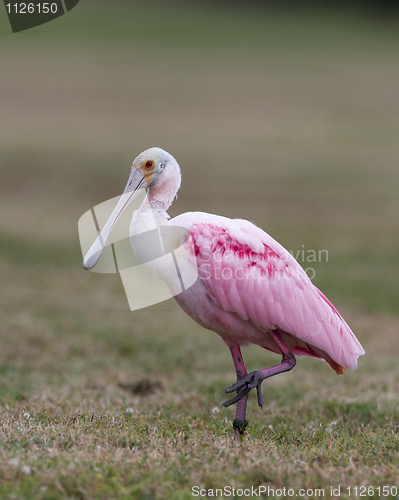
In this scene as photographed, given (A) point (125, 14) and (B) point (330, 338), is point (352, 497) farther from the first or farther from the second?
(A) point (125, 14)

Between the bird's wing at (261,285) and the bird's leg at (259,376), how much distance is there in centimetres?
15

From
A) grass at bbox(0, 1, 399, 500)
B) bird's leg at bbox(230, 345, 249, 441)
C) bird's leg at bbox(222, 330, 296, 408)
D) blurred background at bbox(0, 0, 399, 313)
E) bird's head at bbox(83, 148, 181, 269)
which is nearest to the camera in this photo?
grass at bbox(0, 1, 399, 500)

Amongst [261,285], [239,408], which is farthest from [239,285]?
[239,408]

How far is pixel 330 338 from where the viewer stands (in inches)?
193

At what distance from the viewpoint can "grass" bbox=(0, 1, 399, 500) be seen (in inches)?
142

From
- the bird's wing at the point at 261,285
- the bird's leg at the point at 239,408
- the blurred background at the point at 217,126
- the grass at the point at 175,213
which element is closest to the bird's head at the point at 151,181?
the bird's wing at the point at 261,285

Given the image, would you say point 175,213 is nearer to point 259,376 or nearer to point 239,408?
point 239,408

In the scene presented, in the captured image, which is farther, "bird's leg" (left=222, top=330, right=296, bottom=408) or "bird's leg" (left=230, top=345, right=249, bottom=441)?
"bird's leg" (left=230, top=345, right=249, bottom=441)

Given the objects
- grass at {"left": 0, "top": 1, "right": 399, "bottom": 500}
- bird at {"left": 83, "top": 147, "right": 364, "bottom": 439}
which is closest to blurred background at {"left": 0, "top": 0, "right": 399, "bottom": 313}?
grass at {"left": 0, "top": 1, "right": 399, "bottom": 500}

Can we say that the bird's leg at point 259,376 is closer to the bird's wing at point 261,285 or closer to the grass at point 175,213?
the bird's wing at point 261,285

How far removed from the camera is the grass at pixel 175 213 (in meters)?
3.61

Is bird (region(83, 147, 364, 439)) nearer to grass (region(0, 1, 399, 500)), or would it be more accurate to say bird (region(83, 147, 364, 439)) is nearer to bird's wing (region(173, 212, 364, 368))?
bird's wing (region(173, 212, 364, 368))

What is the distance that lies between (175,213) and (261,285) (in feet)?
33.4

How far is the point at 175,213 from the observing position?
14859 millimetres
